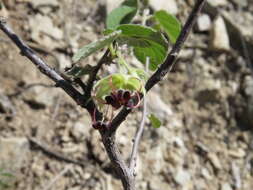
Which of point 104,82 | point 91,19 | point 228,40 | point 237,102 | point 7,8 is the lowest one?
point 237,102

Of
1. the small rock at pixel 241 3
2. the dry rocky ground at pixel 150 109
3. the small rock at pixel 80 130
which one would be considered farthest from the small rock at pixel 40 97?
the small rock at pixel 241 3

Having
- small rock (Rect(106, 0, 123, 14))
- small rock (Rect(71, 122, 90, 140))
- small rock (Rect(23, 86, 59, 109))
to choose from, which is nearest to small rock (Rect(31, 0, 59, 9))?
small rock (Rect(106, 0, 123, 14))

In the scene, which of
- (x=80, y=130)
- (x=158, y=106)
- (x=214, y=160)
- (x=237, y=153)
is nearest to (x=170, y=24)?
(x=80, y=130)

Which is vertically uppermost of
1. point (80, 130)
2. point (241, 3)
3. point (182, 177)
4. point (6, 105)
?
point (6, 105)

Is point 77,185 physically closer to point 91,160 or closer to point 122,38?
point 91,160

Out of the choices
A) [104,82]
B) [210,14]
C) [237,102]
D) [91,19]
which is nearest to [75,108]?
[91,19]

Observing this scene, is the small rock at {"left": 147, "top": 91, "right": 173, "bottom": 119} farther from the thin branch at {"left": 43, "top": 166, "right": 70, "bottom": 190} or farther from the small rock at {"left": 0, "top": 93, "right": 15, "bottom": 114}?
the small rock at {"left": 0, "top": 93, "right": 15, "bottom": 114}

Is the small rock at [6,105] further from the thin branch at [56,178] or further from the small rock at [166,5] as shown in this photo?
the small rock at [166,5]

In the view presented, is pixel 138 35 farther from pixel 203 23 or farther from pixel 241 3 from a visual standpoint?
pixel 241 3
